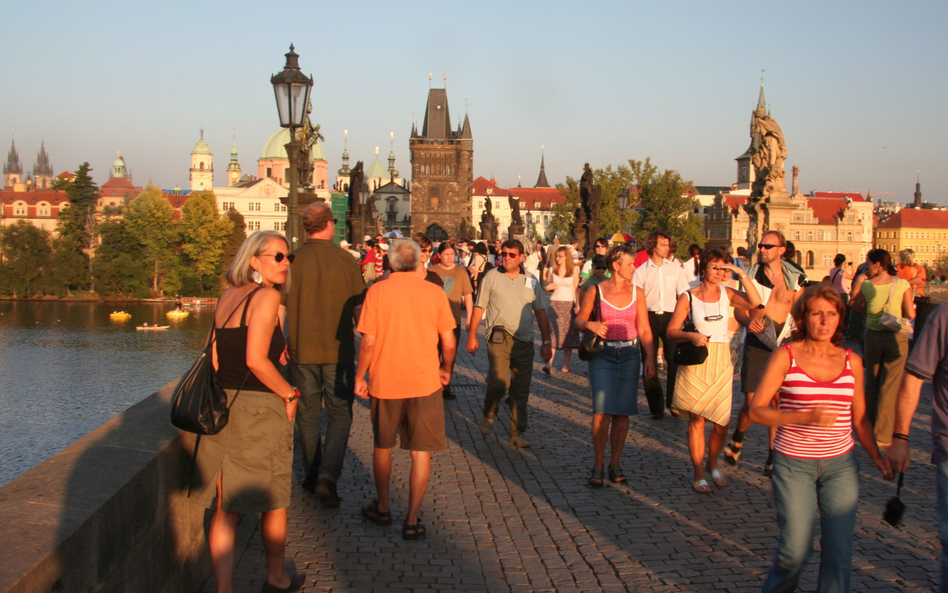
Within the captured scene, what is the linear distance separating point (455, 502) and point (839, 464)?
2.70m

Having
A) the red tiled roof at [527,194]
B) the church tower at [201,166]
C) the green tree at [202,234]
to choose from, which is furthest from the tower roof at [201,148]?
the green tree at [202,234]

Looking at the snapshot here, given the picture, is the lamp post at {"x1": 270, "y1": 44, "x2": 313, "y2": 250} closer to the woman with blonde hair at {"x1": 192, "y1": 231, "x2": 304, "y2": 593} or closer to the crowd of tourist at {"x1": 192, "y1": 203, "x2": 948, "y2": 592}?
the crowd of tourist at {"x1": 192, "y1": 203, "x2": 948, "y2": 592}

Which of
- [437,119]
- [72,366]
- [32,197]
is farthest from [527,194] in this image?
[72,366]

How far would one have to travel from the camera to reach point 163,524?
12.2 ft

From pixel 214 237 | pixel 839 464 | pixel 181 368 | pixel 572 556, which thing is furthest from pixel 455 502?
pixel 214 237

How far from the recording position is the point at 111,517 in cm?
311

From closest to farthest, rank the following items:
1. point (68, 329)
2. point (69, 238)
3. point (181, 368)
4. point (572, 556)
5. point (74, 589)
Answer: point (74, 589)
point (572, 556)
point (181, 368)
point (68, 329)
point (69, 238)

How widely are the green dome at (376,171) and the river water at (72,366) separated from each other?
8227 cm

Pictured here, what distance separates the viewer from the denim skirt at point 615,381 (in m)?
6.01

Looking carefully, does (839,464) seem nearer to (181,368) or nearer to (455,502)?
(455,502)

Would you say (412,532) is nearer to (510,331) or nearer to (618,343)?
(618,343)

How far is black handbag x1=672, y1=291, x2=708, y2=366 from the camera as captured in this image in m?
5.78

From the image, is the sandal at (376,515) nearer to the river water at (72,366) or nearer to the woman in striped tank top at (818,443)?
the woman in striped tank top at (818,443)

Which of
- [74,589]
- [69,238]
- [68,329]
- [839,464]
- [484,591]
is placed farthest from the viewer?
[69,238]
